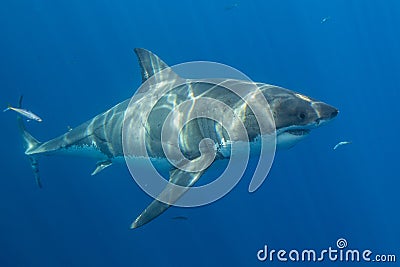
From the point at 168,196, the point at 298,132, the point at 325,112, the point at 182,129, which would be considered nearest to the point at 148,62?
the point at 182,129

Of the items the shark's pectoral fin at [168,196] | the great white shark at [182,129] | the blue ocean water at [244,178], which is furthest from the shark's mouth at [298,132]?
the blue ocean water at [244,178]

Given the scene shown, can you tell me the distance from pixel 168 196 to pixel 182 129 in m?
1.19

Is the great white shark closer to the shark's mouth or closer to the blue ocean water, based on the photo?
→ the shark's mouth

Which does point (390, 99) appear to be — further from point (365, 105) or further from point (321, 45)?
point (321, 45)

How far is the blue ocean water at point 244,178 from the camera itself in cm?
1958

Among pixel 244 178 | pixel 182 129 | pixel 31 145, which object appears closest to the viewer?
pixel 182 129

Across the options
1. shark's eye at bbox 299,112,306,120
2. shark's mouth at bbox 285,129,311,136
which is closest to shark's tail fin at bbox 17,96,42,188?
shark's mouth at bbox 285,129,311,136

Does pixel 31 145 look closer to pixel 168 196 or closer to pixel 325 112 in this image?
pixel 168 196

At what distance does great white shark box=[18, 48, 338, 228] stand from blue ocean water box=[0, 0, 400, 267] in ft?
29.0

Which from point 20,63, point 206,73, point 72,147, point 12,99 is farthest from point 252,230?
point 20,63

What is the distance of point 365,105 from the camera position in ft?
126

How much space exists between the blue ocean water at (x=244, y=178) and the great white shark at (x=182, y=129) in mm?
8843

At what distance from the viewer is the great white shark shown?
→ 12.9ft

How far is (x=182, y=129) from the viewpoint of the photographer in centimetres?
501
